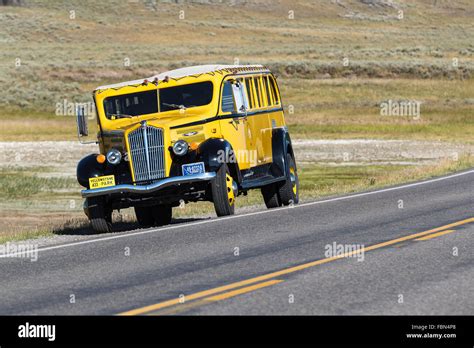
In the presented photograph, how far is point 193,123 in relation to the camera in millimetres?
17625

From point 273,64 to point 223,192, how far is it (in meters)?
61.1

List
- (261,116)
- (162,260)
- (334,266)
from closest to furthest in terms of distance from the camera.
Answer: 1. (334,266)
2. (162,260)
3. (261,116)

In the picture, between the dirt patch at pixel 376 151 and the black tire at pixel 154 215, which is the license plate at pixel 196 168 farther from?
the dirt patch at pixel 376 151

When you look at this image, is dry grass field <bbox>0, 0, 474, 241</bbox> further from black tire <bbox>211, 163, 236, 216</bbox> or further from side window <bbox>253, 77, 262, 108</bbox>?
side window <bbox>253, 77, 262, 108</bbox>

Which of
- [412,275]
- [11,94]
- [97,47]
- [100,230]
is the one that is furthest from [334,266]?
[97,47]

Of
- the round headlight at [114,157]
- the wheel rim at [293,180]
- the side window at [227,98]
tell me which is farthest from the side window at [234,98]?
the wheel rim at [293,180]

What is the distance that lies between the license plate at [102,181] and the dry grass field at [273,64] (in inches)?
49.2

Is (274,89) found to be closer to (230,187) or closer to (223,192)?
(230,187)

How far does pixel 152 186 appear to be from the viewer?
16672 millimetres

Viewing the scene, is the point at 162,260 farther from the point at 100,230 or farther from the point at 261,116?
the point at 261,116

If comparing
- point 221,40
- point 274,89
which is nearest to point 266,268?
point 274,89

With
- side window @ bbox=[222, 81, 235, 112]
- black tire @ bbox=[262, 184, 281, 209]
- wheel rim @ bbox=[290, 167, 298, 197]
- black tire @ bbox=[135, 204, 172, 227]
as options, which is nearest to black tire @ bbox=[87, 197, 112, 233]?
black tire @ bbox=[135, 204, 172, 227]
